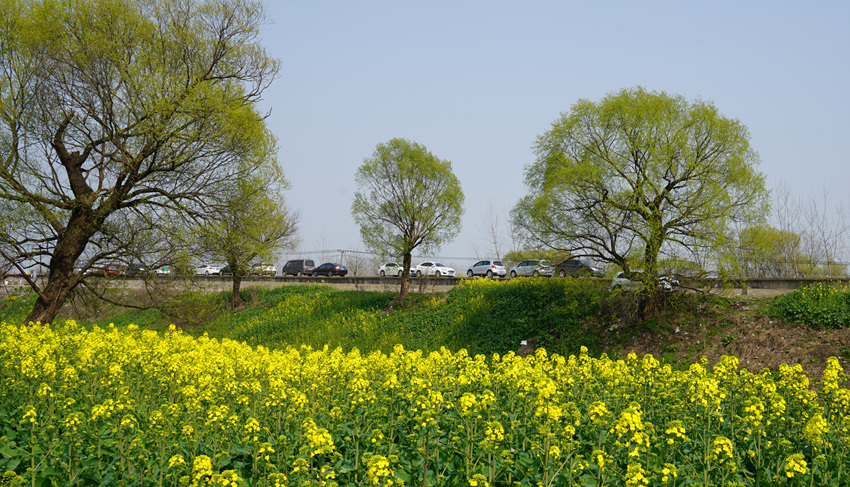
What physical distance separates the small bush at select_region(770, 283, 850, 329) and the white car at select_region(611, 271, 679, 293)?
295 cm

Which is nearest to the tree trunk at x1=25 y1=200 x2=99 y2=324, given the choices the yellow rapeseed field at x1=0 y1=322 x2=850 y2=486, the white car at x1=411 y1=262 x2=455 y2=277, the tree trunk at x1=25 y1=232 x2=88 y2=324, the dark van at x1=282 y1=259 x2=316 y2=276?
the tree trunk at x1=25 y1=232 x2=88 y2=324

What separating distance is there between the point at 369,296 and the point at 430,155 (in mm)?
8181

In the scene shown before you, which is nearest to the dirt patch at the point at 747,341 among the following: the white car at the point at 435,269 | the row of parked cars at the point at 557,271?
the row of parked cars at the point at 557,271

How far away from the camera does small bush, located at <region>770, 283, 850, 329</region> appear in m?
16.6

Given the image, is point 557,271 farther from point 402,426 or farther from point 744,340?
point 402,426

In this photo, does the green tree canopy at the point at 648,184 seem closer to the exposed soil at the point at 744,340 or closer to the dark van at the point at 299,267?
the exposed soil at the point at 744,340

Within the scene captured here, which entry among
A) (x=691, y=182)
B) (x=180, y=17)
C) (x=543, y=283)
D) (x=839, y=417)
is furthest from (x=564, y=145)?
(x=839, y=417)

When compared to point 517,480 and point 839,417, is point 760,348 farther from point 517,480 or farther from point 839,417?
point 517,480

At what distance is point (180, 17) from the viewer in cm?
1648

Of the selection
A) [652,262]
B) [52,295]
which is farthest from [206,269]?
[652,262]

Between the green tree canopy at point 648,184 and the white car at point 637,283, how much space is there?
371 millimetres

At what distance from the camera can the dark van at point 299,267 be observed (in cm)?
5174

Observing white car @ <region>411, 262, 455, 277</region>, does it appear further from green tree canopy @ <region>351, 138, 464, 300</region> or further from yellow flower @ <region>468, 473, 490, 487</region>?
yellow flower @ <region>468, 473, 490, 487</region>

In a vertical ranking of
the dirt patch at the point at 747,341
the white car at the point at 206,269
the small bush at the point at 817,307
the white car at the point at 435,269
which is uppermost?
the white car at the point at 435,269
